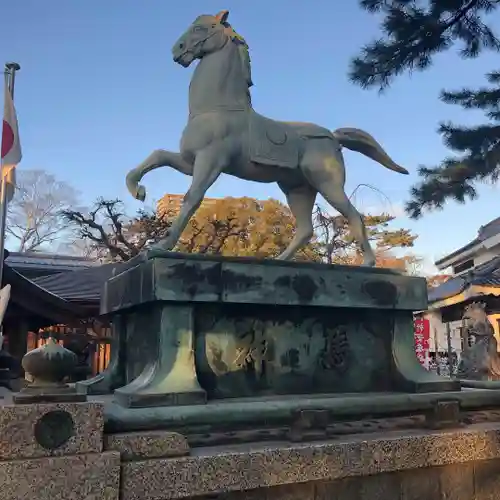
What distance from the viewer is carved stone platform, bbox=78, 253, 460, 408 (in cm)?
337

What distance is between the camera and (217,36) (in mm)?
4270

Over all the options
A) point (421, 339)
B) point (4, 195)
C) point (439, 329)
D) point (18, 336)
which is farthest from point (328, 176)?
point (439, 329)

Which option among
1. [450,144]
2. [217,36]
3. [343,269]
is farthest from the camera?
[450,144]

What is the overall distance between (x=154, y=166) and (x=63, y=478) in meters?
2.54

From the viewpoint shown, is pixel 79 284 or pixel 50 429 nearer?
pixel 50 429

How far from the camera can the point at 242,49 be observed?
438cm

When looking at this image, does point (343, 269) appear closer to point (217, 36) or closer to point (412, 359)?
point (412, 359)

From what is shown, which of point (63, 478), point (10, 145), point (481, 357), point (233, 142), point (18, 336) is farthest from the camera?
point (18, 336)

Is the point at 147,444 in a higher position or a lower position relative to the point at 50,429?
lower

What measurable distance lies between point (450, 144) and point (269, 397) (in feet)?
17.5

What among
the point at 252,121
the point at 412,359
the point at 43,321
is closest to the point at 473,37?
the point at 252,121

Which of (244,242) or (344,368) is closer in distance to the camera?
(344,368)

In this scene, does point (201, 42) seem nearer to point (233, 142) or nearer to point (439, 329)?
point (233, 142)

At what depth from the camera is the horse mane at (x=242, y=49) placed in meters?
4.34
